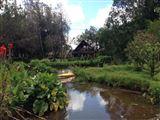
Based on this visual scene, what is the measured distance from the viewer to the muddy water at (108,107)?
11523mm

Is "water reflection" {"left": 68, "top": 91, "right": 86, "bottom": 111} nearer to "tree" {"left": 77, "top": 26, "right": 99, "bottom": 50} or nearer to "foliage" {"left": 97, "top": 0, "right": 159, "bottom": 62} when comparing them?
"foliage" {"left": 97, "top": 0, "right": 159, "bottom": 62}

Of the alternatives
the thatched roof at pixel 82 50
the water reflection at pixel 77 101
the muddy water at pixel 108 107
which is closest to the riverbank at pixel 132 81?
the muddy water at pixel 108 107

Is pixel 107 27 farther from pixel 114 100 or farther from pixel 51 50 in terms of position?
pixel 114 100

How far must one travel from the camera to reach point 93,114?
12.0 meters

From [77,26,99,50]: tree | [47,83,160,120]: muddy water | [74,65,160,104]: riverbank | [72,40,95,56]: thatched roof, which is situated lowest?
[47,83,160,120]: muddy water

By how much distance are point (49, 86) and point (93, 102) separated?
323 cm

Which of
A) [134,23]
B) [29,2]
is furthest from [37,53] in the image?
[134,23]

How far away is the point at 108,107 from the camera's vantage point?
13422mm

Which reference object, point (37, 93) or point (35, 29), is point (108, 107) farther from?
point (35, 29)

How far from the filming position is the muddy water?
1152cm

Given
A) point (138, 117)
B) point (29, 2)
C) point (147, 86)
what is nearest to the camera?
point (138, 117)

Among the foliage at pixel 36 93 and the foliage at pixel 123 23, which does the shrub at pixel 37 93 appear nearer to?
the foliage at pixel 36 93

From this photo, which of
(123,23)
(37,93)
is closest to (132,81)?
(37,93)

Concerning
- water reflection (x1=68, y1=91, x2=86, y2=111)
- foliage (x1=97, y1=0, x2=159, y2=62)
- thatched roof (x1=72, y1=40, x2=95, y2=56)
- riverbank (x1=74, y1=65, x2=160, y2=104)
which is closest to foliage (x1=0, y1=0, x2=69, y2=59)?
thatched roof (x1=72, y1=40, x2=95, y2=56)
